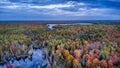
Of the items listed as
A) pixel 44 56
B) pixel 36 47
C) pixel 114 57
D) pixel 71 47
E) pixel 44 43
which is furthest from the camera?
pixel 44 43

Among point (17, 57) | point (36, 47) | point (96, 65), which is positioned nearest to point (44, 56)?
point (17, 57)

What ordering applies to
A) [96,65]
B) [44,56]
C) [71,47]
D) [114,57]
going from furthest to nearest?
1. [71,47]
2. [44,56]
3. [114,57]
4. [96,65]

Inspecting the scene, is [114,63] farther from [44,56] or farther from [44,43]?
[44,43]

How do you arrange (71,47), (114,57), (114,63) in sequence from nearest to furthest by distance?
(114,63) → (114,57) → (71,47)

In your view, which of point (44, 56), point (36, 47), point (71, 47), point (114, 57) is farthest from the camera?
point (36, 47)

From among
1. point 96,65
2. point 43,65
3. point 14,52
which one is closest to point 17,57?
point 14,52

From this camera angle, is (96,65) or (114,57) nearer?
(96,65)

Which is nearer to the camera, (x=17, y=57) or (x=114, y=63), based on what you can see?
(x=114, y=63)

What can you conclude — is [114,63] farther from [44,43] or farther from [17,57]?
[44,43]
